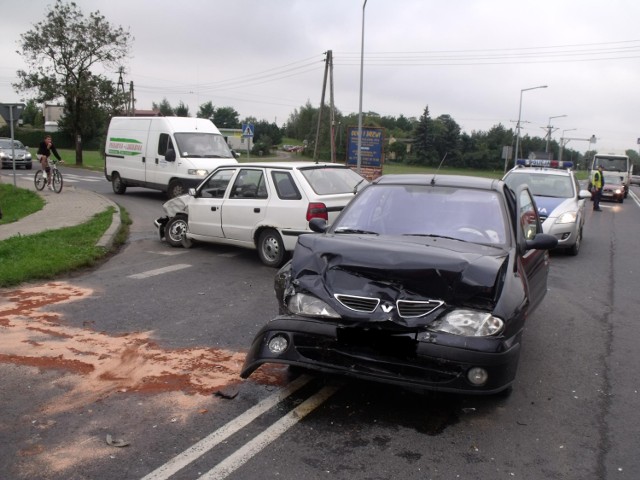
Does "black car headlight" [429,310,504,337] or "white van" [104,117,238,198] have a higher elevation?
"white van" [104,117,238,198]

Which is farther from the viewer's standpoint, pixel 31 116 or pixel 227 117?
pixel 227 117

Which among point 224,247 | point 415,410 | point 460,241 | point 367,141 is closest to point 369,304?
point 415,410

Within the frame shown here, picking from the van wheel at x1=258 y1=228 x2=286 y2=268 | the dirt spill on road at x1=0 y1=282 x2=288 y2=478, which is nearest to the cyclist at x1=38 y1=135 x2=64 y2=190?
the van wheel at x1=258 y1=228 x2=286 y2=268

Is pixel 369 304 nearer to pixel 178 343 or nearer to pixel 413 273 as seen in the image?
pixel 413 273

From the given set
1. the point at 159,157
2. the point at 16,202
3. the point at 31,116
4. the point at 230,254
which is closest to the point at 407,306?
the point at 230,254

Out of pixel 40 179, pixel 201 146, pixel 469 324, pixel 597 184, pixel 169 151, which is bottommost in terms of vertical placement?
pixel 40 179

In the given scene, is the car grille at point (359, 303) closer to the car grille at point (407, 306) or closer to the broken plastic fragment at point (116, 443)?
the car grille at point (407, 306)

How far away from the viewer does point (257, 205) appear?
9.52 metres

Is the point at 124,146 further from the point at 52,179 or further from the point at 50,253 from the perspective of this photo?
the point at 50,253

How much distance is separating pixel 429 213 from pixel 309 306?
1633 millimetres

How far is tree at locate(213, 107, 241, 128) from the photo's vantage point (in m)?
124

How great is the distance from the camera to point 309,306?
4.22m

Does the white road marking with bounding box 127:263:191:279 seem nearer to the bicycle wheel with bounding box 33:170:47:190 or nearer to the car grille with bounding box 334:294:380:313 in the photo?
Answer: the car grille with bounding box 334:294:380:313

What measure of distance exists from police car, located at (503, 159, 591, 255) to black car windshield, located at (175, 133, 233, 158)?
865 cm
